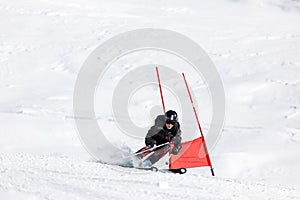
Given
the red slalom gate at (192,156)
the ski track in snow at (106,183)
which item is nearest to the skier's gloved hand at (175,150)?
the red slalom gate at (192,156)

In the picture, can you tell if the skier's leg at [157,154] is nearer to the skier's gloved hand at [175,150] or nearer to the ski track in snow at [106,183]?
the skier's gloved hand at [175,150]

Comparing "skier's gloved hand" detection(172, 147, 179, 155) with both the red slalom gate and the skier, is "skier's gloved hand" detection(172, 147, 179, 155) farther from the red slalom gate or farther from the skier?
the red slalom gate

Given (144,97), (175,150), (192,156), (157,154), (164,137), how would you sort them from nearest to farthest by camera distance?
(157,154)
(175,150)
(164,137)
(192,156)
(144,97)

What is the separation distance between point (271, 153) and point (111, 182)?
216 inches

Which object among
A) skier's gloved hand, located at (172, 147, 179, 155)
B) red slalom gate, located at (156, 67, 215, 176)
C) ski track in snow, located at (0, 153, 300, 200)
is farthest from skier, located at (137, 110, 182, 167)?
ski track in snow, located at (0, 153, 300, 200)

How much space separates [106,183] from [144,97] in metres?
7.44

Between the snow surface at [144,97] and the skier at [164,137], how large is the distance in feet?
2.93

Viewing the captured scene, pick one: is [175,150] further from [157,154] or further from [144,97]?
[144,97]

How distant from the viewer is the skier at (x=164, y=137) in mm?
9164

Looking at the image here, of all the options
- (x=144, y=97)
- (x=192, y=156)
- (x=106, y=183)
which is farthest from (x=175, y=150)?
(x=144, y=97)

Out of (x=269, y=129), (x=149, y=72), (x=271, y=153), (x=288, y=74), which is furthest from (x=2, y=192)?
(x=288, y=74)

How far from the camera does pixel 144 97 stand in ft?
48.8

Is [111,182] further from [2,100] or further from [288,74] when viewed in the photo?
[288,74]

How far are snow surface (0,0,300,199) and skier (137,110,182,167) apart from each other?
89 cm
